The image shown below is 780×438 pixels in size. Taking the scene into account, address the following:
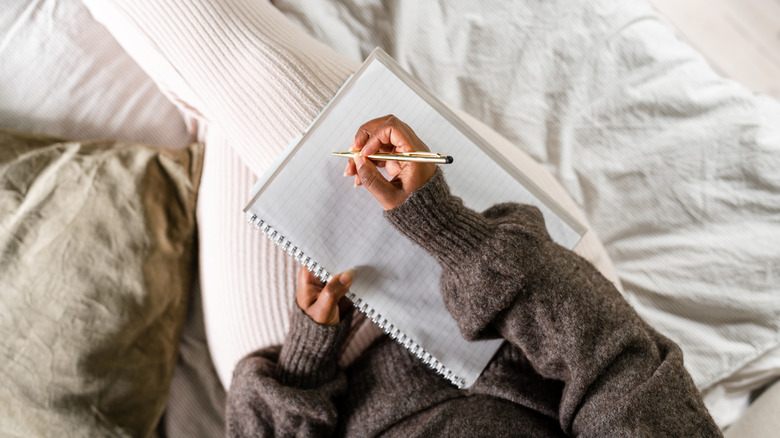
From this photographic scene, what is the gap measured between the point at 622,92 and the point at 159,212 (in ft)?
2.52

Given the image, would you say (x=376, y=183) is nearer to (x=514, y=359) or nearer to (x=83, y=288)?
(x=514, y=359)

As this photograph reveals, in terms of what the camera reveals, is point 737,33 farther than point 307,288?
Yes

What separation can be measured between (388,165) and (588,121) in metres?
0.49

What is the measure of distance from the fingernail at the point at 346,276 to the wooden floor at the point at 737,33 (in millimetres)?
1240

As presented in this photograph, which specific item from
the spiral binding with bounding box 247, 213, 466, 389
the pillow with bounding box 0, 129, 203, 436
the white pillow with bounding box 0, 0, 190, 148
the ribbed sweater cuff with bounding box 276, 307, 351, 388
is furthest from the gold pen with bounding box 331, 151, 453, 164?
the white pillow with bounding box 0, 0, 190, 148

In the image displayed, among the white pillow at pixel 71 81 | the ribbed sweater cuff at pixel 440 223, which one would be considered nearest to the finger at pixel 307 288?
the ribbed sweater cuff at pixel 440 223

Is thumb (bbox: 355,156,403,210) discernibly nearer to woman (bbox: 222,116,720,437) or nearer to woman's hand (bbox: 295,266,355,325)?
woman (bbox: 222,116,720,437)

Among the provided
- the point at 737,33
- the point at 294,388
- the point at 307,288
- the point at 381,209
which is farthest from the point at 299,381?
the point at 737,33

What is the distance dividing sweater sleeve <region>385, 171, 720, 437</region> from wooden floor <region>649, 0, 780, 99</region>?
112 centimetres

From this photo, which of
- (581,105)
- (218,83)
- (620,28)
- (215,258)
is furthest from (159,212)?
(620,28)

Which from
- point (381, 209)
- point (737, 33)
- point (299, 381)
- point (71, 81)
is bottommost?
point (299, 381)

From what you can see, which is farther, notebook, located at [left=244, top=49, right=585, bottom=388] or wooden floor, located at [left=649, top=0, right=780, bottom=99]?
wooden floor, located at [left=649, top=0, right=780, bottom=99]

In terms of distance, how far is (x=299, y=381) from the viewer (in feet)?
2.05

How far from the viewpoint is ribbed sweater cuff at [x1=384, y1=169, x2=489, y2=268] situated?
48 centimetres
